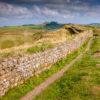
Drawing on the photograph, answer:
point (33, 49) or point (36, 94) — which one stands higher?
point (33, 49)

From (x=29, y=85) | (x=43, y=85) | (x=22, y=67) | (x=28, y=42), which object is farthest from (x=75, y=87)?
(x=28, y=42)

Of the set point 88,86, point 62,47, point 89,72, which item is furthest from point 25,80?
point 62,47

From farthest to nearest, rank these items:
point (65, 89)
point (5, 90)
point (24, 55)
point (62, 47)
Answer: point (62, 47) → point (24, 55) → point (65, 89) → point (5, 90)

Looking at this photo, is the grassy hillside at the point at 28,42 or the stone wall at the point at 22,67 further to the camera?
the grassy hillside at the point at 28,42

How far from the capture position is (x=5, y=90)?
20.3 metres

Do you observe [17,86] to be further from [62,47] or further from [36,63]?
[62,47]

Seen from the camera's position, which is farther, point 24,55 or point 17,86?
point 24,55

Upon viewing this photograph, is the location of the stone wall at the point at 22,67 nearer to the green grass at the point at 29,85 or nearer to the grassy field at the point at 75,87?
the green grass at the point at 29,85

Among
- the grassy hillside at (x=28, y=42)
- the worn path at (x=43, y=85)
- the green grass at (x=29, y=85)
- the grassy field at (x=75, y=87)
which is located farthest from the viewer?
the grassy hillside at (x=28, y=42)

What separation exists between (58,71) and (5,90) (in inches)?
421

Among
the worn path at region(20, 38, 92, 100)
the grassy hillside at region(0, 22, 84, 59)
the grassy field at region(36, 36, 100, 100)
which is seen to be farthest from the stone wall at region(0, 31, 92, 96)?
the grassy field at region(36, 36, 100, 100)

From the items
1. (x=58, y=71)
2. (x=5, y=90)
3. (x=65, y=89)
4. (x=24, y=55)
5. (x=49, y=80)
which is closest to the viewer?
(x=5, y=90)

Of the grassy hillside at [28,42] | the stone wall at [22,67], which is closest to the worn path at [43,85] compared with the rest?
the stone wall at [22,67]

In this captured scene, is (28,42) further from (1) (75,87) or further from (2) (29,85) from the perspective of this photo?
(1) (75,87)
